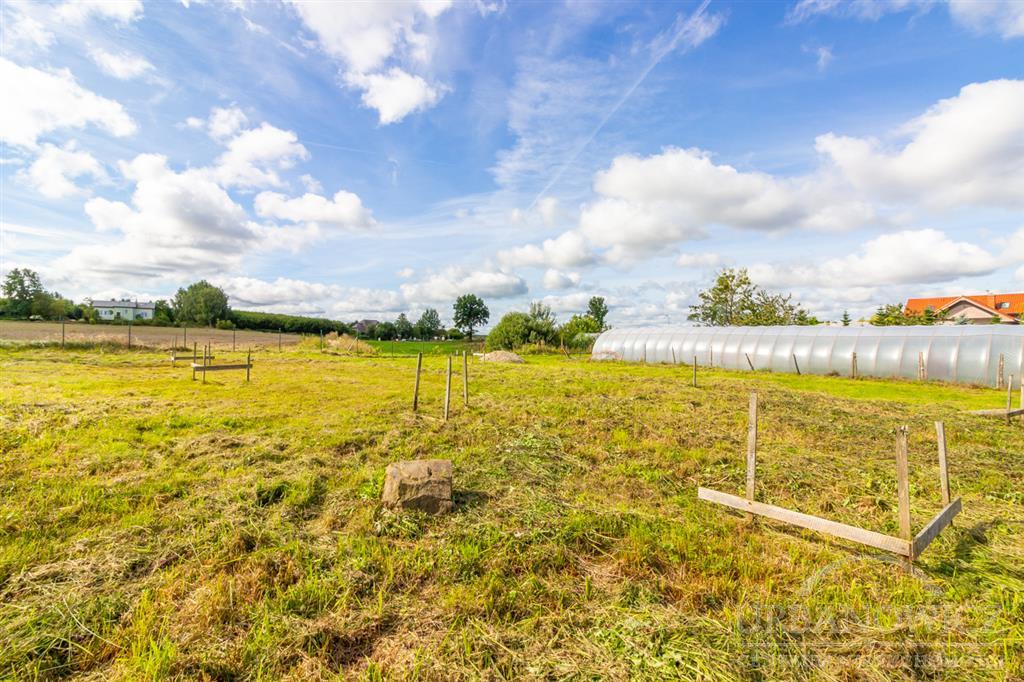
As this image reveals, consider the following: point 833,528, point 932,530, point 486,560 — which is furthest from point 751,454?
point 486,560

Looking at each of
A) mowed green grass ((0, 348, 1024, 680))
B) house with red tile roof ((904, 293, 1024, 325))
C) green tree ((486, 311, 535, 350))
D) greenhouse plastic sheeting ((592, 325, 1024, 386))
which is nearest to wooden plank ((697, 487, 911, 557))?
mowed green grass ((0, 348, 1024, 680))

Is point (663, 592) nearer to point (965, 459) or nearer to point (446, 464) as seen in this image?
point (446, 464)

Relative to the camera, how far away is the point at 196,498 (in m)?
5.91

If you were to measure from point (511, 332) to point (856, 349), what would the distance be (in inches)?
1307

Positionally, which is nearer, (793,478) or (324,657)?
(324,657)

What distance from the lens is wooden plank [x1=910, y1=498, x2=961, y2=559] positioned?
14.6ft

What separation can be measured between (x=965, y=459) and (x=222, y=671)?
12883 mm

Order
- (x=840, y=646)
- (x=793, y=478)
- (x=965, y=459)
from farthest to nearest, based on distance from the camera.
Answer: (x=965, y=459) → (x=793, y=478) → (x=840, y=646)

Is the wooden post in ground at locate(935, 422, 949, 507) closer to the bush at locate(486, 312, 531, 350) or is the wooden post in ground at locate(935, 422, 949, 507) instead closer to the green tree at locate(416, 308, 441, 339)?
the bush at locate(486, 312, 531, 350)

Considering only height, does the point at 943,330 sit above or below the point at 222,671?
above

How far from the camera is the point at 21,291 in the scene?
68.4 meters

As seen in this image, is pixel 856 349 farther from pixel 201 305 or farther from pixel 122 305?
pixel 122 305

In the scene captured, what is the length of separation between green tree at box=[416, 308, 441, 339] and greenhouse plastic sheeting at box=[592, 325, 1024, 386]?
86666 mm

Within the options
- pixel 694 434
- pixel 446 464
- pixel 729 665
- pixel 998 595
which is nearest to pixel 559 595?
pixel 729 665
